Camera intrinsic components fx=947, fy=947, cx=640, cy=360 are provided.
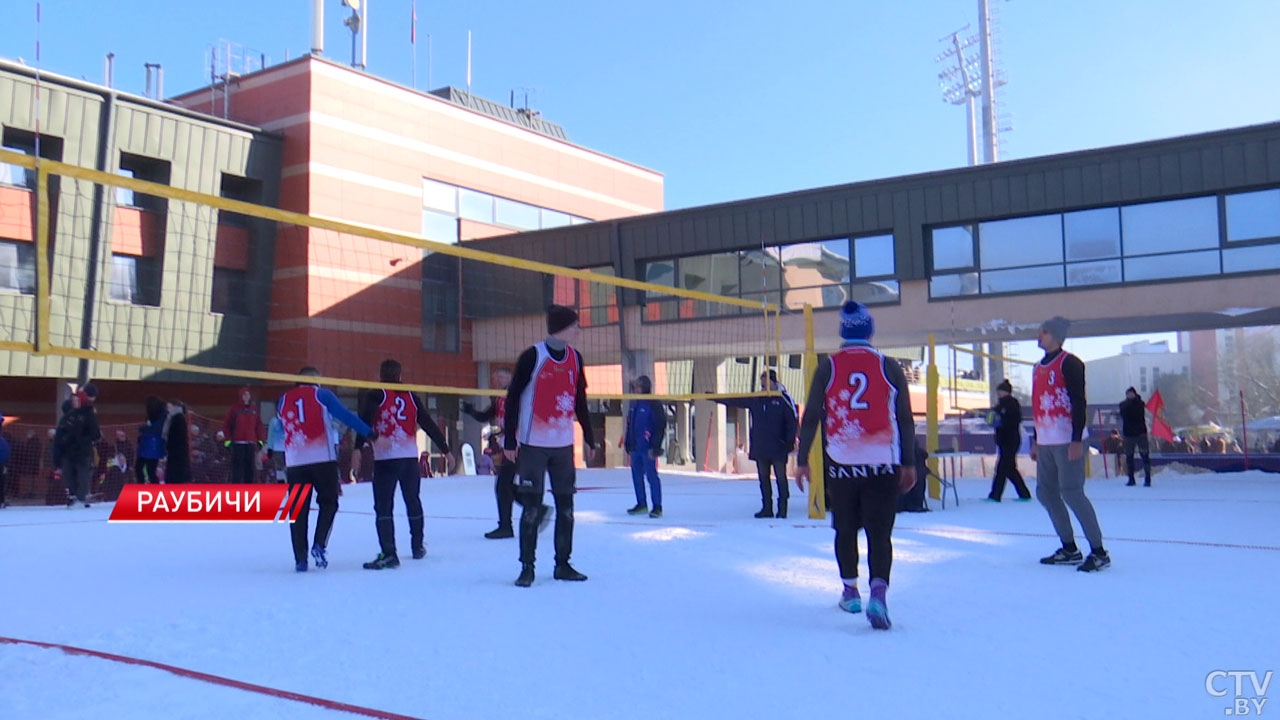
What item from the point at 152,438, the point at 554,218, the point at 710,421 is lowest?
the point at 152,438

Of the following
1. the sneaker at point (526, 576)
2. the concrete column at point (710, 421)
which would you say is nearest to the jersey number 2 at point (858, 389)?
the sneaker at point (526, 576)

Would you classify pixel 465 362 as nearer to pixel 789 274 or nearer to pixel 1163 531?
pixel 789 274

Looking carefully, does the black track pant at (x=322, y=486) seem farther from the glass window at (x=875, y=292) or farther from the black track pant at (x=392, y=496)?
the glass window at (x=875, y=292)

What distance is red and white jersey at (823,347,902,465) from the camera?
4848mm

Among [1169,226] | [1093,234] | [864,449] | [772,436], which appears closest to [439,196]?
[1093,234]

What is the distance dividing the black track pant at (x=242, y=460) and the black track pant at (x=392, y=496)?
22.4ft

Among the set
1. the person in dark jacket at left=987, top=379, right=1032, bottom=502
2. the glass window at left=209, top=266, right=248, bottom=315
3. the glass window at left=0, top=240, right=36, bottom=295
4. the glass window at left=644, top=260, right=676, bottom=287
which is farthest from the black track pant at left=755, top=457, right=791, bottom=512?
the glass window at left=209, top=266, right=248, bottom=315

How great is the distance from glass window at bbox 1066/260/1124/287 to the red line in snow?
58.6 ft

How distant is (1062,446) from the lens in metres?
6.56

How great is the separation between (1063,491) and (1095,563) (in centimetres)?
54

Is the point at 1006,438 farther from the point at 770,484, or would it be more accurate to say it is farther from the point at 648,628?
the point at 648,628

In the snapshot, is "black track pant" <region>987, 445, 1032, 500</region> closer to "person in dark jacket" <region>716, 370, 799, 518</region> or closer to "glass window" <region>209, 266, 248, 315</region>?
"person in dark jacket" <region>716, 370, 799, 518</region>

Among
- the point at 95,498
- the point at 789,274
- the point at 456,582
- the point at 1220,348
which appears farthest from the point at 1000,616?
the point at 1220,348

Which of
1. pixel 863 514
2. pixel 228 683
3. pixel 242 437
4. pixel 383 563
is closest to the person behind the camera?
pixel 228 683
